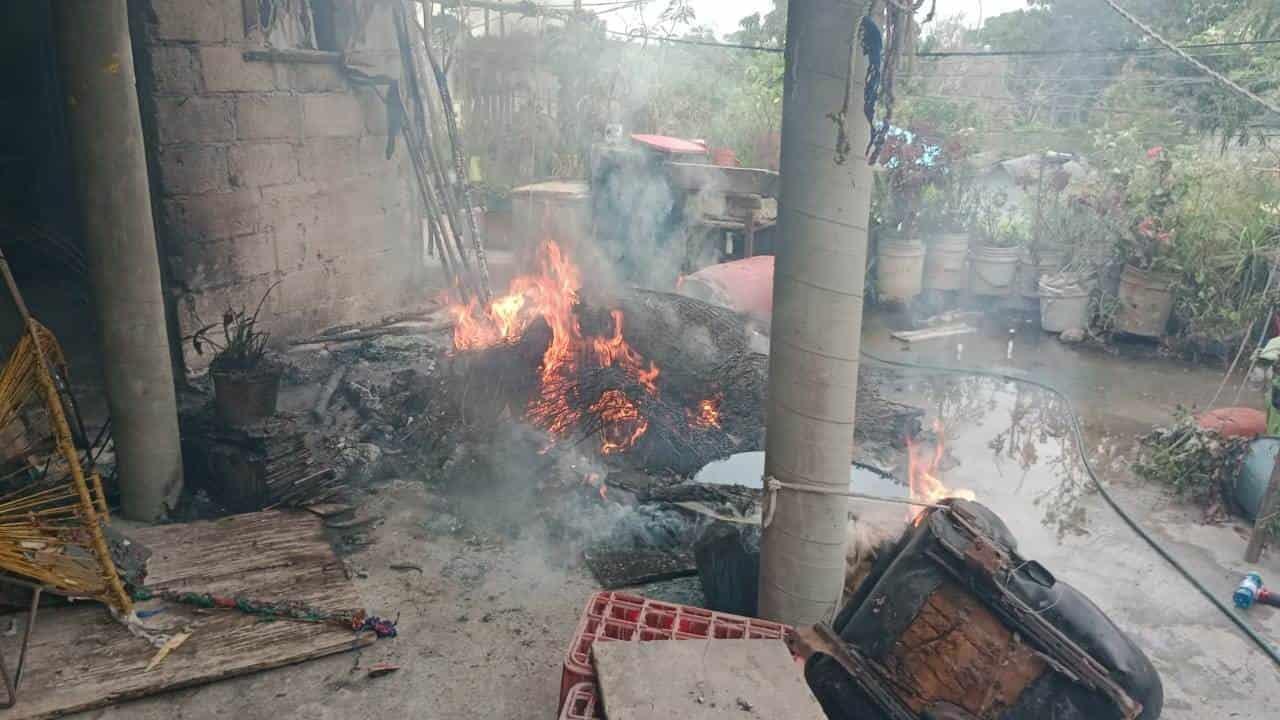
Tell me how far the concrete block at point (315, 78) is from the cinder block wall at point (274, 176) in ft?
0.06

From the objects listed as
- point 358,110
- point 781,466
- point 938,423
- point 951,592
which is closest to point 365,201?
point 358,110

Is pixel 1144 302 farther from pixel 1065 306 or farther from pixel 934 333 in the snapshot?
pixel 934 333

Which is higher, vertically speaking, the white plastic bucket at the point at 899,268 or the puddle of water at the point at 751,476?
the white plastic bucket at the point at 899,268

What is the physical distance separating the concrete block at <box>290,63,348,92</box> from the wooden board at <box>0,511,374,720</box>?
5.22m

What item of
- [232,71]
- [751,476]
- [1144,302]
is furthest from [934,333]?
[232,71]

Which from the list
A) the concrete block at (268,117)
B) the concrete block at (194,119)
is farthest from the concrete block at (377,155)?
the concrete block at (194,119)

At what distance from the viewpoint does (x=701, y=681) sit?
10.1 ft

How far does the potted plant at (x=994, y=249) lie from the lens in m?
12.2

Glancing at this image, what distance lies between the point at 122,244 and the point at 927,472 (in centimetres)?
618

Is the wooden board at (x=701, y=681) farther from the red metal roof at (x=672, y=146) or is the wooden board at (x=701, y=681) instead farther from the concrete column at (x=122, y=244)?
the red metal roof at (x=672, y=146)

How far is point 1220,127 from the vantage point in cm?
1430

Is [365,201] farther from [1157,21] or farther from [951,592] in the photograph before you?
[1157,21]

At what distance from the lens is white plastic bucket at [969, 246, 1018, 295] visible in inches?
477

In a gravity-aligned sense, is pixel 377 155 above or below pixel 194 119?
below
